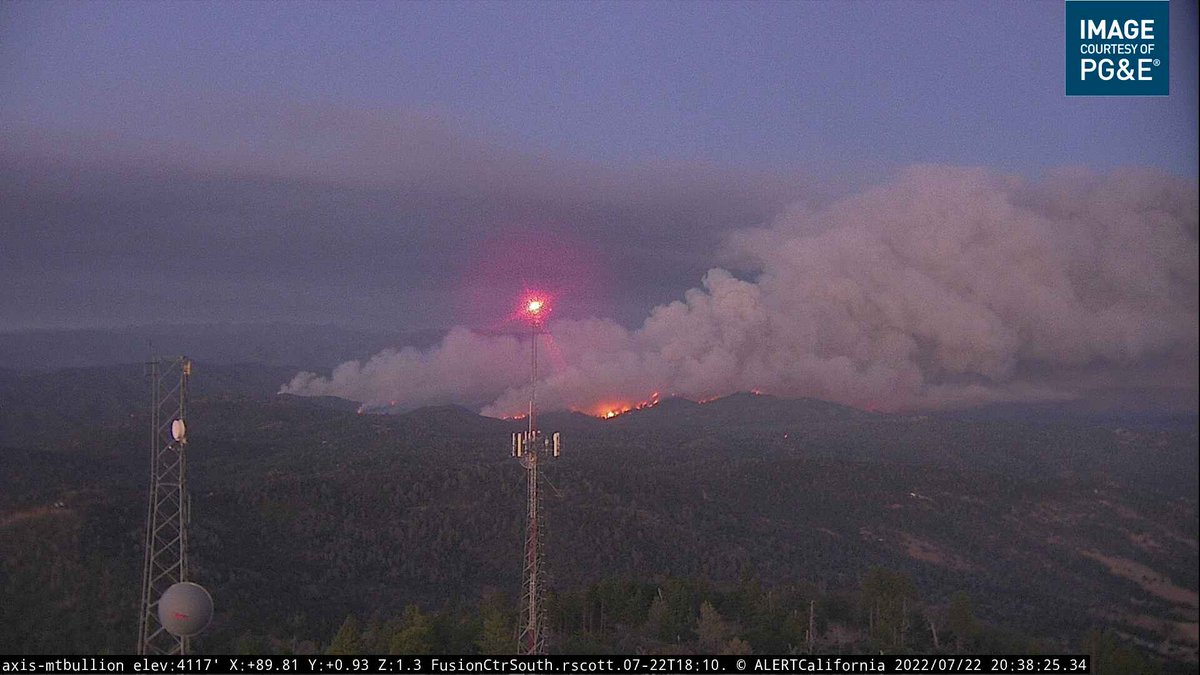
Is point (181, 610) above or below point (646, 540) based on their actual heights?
above

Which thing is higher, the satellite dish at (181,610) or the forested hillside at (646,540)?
the satellite dish at (181,610)

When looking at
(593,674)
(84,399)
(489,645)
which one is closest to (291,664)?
(489,645)

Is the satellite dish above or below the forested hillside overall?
above

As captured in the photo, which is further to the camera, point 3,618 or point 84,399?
point 84,399

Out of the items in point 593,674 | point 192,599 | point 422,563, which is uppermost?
point 192,599

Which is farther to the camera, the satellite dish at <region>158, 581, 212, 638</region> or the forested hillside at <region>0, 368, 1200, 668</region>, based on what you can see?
the forested hillside at <region>0, 368, 1200, 668</region>

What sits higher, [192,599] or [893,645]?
[192,599]

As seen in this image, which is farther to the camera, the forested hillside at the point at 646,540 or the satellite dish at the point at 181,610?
the forested hillside at the point at 646,540

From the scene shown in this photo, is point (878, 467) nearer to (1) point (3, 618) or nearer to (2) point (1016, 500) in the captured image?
(2) point (1016, 500)
